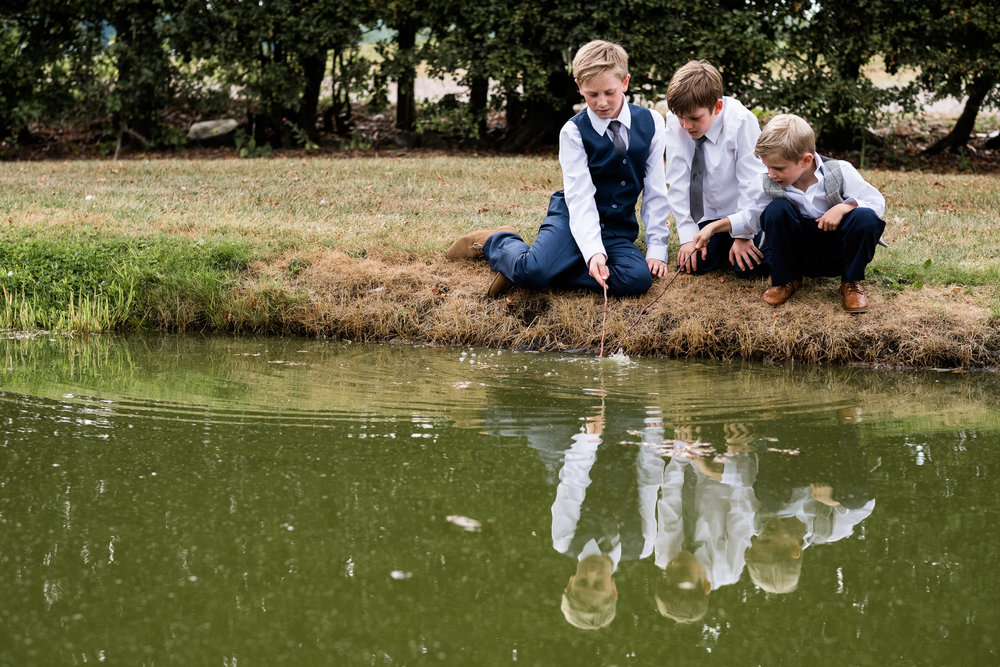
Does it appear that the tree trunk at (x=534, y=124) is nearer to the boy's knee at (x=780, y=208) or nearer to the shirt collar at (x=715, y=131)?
the shirt collar at (x=715, y=131)

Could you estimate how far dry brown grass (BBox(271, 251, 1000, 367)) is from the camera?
520 centimetres

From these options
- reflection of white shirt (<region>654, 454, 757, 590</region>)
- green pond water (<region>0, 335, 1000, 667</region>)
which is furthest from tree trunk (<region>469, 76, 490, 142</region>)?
reflection of white shirt (<region>654, 454, 757, 590</region>)

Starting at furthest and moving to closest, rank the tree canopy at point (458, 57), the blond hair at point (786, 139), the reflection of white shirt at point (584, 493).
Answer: the tree canopy at point (458, 57)
the blond hair at point (786, 139)
the reflection of white shirt at point (584, 493)

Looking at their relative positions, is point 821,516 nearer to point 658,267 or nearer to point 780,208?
point 780,208

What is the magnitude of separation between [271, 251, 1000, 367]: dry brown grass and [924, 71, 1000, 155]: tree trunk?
25.2ft

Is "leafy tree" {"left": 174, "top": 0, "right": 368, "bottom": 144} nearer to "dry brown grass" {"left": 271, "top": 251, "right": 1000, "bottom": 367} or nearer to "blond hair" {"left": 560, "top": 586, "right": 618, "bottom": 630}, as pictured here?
"dry brown grass" {"left": 271, "top": 251, "right": 1000, "bottom": 367}

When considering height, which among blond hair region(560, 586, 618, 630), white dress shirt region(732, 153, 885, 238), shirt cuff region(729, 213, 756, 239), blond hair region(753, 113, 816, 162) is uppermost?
blond hair region(753, 113, 816, 162)

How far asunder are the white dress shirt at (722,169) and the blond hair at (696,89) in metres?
0.26

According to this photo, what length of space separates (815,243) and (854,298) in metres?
0.35

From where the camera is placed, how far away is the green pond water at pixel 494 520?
228cm

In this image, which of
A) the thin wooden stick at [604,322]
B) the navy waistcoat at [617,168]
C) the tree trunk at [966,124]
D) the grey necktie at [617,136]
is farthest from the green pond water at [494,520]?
the tree trunk at [966,124]

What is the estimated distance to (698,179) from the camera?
565cm

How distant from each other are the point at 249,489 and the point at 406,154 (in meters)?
10.5

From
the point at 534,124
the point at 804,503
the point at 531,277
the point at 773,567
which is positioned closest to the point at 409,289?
the point at 531,277
